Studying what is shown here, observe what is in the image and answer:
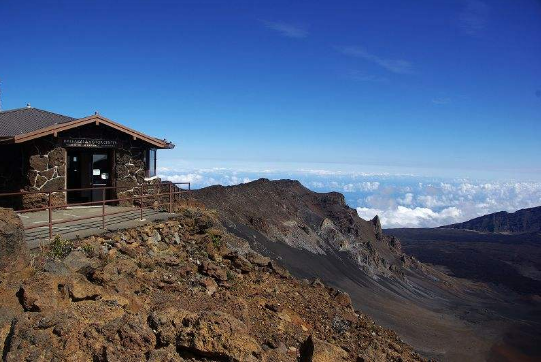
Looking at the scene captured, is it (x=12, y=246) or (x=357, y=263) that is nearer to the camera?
(x=12, y=246)

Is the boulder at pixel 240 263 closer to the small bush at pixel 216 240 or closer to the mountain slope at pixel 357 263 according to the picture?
the small bush at pixel 216 240

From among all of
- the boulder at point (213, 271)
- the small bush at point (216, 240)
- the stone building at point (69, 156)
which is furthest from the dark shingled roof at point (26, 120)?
the boulder at point (213, 271)

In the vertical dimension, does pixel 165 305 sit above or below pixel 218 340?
below

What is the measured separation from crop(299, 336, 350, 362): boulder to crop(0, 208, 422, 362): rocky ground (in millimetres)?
19

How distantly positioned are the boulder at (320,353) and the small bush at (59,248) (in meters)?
5.68

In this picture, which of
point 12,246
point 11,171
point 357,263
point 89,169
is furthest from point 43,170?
point 357,263

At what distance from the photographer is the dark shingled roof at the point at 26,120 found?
15086mm

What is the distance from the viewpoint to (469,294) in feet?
111

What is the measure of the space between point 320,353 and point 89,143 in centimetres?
1206

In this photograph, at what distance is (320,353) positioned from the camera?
6863 millimetres

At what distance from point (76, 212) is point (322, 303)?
8766 millimetres

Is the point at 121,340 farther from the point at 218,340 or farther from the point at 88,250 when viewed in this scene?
the point at 88,250

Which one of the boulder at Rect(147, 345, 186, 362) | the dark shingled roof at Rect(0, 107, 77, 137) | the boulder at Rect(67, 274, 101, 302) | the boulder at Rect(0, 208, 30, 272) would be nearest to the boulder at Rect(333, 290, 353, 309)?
the boulder at Rect(147, 345, 186, 362)

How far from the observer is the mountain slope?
17438 millimetres
